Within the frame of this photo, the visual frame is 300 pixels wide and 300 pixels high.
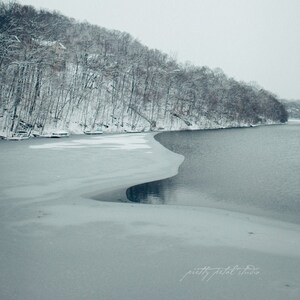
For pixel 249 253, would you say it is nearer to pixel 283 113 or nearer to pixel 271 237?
pixel 271 237

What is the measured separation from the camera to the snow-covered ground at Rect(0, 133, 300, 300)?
7699mm

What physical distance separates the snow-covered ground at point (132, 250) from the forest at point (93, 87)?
126ft

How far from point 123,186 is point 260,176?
12.6 metres

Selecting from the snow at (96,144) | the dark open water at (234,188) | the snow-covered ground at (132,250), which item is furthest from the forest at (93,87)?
the snow-covered ground at (132,250)

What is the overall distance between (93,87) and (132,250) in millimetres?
74260

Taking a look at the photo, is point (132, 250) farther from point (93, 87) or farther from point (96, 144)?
point (93, 87)

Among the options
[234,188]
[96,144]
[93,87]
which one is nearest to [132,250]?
[234,188]

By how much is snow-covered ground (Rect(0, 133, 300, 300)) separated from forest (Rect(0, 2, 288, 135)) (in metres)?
38.4

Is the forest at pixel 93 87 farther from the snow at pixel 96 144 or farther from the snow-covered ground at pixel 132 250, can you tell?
the snow-covered ground at pixel 132 250

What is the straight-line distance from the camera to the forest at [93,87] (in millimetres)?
53719

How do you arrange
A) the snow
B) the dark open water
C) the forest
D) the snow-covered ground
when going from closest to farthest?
1. the snow-covered ground
2. the dark open water
3. the snow
4. the forest

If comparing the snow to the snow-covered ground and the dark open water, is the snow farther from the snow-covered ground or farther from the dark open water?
the snow-covered ground

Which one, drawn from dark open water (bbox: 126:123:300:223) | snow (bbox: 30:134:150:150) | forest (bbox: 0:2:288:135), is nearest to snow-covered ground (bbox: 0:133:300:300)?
dark open water (bbox: 126:123:300:223)

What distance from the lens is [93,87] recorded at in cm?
7981
